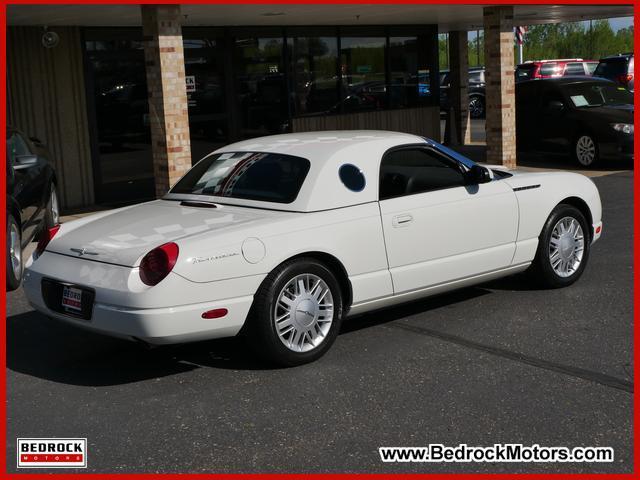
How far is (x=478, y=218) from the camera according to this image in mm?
6898

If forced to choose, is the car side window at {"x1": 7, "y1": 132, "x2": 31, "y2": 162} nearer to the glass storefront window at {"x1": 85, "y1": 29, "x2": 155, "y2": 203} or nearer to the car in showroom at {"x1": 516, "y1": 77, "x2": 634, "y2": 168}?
the glass storefront window at {"x1": 85, "y1": 29, "x2": 155, "y2": 203}

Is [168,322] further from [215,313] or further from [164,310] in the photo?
[215,313]

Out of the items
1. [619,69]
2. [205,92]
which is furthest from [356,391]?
[619,69]

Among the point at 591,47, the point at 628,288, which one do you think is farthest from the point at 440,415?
the point at 591,47

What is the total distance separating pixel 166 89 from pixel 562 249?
18.2 ft

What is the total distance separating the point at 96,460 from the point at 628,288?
4.75 m

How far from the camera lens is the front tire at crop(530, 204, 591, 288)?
742cm

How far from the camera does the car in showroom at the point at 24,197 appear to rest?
326 inches

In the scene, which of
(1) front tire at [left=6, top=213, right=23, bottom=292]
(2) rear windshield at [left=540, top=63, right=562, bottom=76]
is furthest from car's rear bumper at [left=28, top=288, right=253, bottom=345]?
(2) rear windshield at [left=540, top=63, right=562, bottom=76]

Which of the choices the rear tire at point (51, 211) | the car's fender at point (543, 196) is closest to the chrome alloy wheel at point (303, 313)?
the car's fender at point (543, 196)

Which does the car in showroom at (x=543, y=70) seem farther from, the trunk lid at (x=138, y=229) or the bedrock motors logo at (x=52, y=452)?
the bedrock motors logo at (x=52, y=452)

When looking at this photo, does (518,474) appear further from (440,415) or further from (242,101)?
(242,101)

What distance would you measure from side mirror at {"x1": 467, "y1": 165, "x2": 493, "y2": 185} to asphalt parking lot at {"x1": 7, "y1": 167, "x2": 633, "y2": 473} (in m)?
0.97

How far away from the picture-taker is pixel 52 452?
4.67 metres
